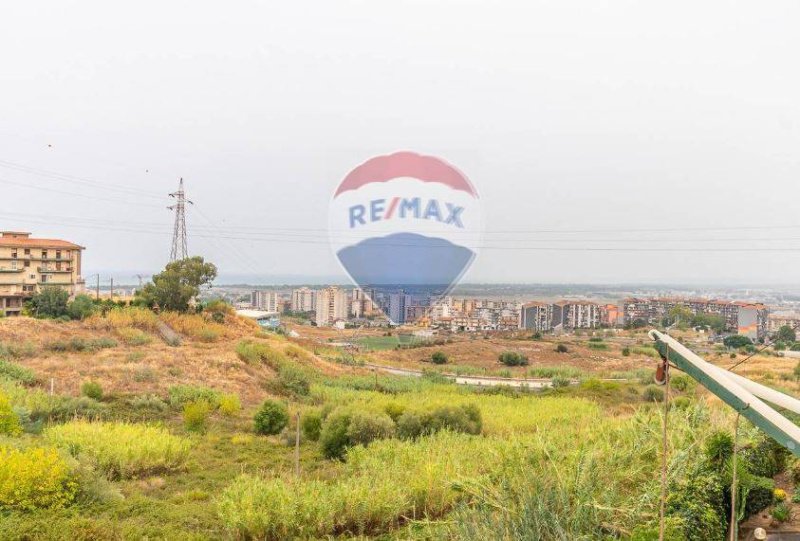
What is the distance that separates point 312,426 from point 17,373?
1051cm

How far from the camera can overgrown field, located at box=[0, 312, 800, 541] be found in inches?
252

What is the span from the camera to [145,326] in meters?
29.7

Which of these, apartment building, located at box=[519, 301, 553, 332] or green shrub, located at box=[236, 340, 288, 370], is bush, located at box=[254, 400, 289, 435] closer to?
green shrub, located at box=[236, 340, 288, 370]

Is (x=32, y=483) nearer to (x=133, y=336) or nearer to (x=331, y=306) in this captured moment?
(x=133, y=336)

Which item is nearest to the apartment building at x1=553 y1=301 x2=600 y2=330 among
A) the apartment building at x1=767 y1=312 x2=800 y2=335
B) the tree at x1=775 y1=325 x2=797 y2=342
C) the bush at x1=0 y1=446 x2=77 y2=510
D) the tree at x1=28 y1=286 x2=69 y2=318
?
the apartment building at x1=767 y1=312 x2=800 y2=335

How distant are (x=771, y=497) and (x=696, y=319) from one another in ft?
87.1

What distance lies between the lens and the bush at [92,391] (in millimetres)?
16406

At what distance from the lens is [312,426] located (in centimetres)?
1447

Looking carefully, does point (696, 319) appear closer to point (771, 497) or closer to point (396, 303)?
point (396, 303)

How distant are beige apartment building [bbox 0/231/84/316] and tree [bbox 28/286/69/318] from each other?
47.6 feet

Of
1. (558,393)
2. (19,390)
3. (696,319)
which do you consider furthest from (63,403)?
(696,319)

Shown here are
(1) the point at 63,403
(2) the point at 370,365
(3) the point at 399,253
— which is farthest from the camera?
(2) the point at 370,365

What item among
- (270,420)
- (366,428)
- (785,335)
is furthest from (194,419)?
(785,335)

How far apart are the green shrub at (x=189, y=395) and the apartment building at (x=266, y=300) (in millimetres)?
52685
